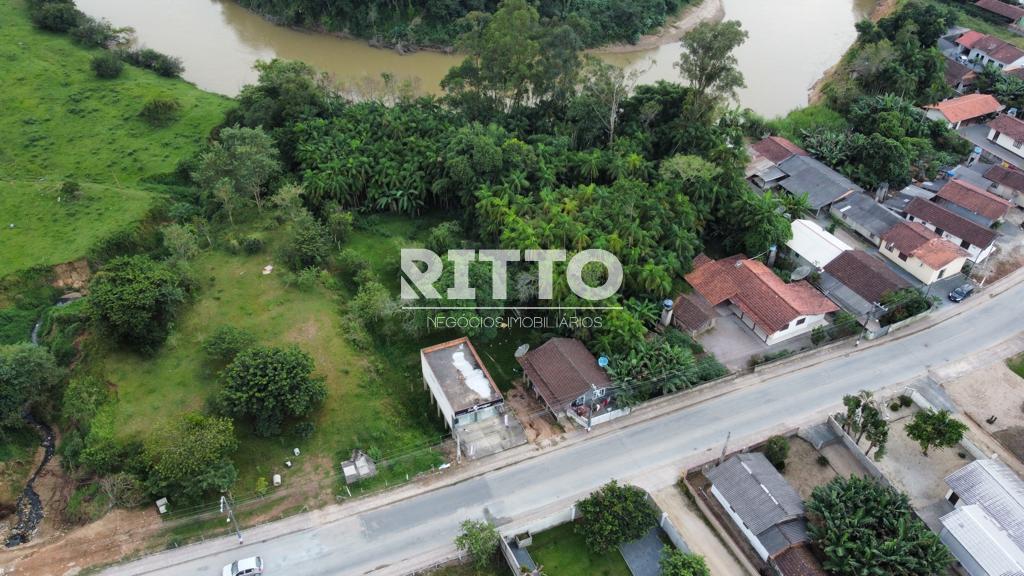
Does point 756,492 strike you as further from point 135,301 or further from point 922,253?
point 135,301

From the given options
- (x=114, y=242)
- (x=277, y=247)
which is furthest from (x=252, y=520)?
(x=114, y=242)

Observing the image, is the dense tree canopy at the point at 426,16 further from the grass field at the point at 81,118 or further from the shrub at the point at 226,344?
the shrub at the point at 226,344

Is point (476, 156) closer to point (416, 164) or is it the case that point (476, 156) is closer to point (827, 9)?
point (416, 164)

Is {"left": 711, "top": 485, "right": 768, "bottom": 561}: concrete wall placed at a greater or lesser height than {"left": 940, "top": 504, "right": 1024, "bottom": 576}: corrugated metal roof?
greater

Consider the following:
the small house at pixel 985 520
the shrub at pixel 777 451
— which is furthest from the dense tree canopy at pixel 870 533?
the shrub at pixel 777 451

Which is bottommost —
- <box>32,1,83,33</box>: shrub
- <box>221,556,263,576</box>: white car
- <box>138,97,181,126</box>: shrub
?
<box>221,556,263,576</box>: white car

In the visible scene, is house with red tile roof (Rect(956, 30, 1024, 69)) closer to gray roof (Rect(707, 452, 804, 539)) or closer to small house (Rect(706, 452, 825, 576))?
gray roof (Rect(707, 452, 804, 539))

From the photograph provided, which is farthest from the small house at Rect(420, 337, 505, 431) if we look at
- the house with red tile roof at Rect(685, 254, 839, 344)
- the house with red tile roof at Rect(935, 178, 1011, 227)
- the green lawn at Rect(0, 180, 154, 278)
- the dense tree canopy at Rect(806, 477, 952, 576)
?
the house with red tile roof at Rect(935, 178, 1011, 227)
